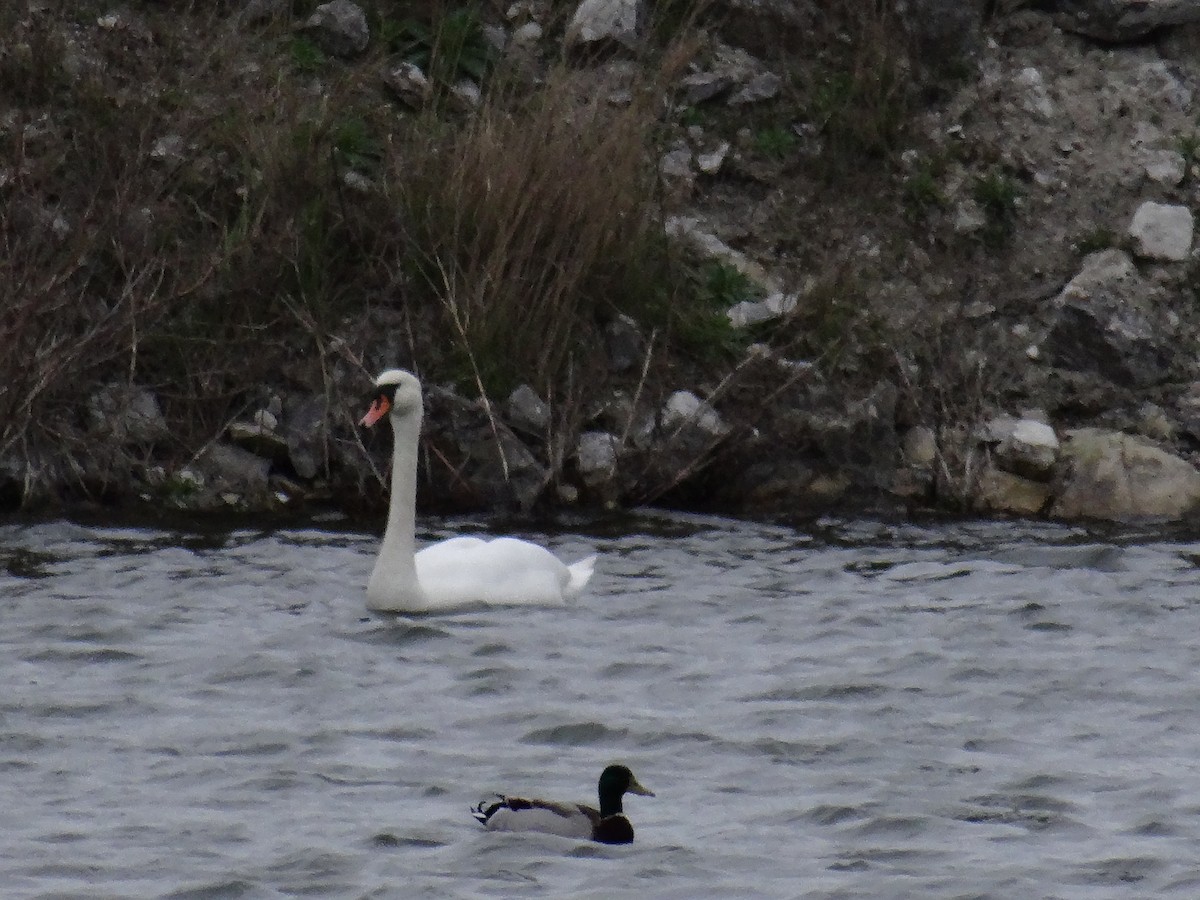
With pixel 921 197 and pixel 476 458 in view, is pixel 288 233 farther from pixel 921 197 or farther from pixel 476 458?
pixel 921 197

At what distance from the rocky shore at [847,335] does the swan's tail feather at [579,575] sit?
58.6 inches

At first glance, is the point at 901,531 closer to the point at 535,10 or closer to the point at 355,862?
the point at 535,10

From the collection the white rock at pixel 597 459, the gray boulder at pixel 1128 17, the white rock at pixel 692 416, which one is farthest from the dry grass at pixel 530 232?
the gray boulder at pixel 1128 17

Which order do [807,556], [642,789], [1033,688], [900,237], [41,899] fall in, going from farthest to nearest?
[900,237], [807,556], [1033,688], [642,789], [41,899]

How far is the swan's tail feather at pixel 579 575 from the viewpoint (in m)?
10.2

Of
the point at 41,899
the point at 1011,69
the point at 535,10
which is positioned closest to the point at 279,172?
the point at 535,10

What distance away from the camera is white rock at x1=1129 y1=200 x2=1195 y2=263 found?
13.7 metres

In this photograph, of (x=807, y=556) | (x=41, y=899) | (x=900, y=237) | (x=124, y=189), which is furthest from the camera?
(x=900, y=237)

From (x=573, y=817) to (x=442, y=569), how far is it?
3.37 m

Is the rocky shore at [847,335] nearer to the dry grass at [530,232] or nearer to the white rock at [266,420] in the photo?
the white rock at [266,420]

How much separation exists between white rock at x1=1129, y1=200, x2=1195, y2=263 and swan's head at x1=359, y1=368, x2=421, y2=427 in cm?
500

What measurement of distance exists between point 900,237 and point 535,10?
8.16 feet

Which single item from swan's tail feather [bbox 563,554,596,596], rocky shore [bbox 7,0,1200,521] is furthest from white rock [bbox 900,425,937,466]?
swan's tail feather [bbox 563,554,596,596]

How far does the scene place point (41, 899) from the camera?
6141mm
